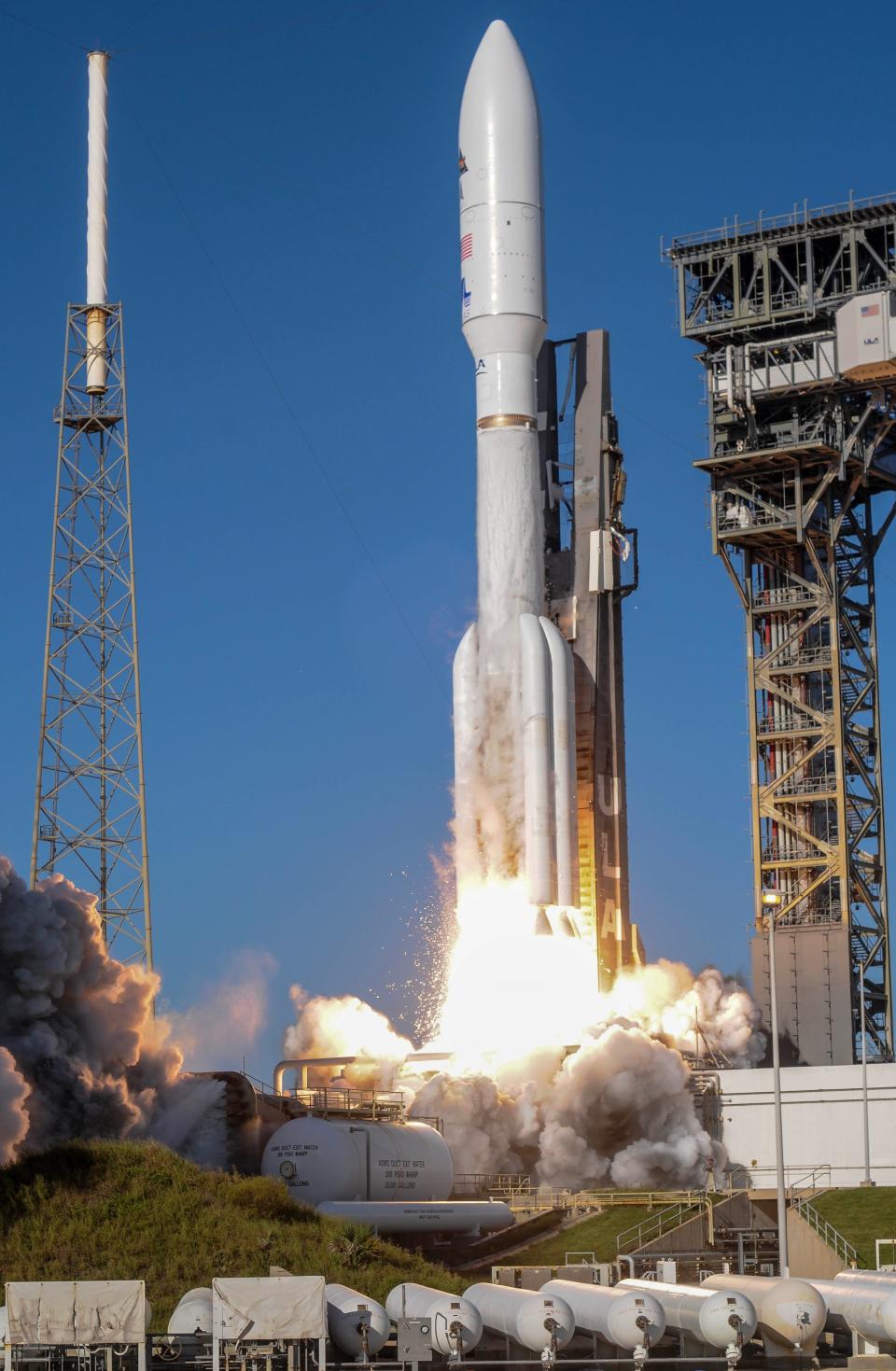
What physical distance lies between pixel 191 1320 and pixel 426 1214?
16.2 m

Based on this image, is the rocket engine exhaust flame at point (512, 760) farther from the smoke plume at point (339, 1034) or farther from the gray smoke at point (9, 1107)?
the gray smoke at point (9, 1107)

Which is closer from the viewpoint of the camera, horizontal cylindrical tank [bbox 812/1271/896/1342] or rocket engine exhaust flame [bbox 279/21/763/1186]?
horizontal cylindrical tank [bbox 812/1271/896/1342]

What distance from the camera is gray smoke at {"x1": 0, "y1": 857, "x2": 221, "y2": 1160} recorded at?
47.6 meters

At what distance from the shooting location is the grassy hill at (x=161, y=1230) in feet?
135

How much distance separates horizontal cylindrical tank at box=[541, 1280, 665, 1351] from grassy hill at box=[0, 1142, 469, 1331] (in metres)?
5.75

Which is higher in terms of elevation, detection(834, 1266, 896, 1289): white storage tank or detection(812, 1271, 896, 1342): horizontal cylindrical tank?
detection(834, 1266, 896, 1289): white storage tank

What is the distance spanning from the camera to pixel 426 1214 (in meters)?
50.1

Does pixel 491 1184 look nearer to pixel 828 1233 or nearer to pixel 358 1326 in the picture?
pixel 828 1233

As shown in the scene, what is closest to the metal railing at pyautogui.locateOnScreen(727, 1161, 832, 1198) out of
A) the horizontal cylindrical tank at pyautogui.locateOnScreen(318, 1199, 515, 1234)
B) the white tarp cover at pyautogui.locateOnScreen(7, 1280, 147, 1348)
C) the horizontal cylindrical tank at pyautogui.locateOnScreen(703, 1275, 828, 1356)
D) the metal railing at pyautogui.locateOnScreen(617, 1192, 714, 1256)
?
the metal railing at pyautogui.locateOnScreen(617, 1192, 714, 1256)

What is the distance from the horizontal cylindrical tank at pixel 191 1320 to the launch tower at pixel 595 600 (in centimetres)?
3477

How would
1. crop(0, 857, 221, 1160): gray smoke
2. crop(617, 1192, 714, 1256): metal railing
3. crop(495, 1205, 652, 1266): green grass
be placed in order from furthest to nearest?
crop(617, 1192, 714, 1256): metal railing
crop(495, 1205, 652, 1266): green grass
crop(0, 857, 221, 1160): gray smoke

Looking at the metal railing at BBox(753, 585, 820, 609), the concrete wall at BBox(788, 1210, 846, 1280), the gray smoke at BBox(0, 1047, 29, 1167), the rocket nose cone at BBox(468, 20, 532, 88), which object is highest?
the rocket nose cone at BBox(468, 20, 532, 88)

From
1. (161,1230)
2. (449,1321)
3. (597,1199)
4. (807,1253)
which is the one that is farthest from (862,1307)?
(597,1199)

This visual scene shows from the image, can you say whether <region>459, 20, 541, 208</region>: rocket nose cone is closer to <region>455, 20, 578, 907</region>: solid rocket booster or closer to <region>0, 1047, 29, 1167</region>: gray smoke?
<region>455, 20, 578, 907</region>: solid rocket booster
